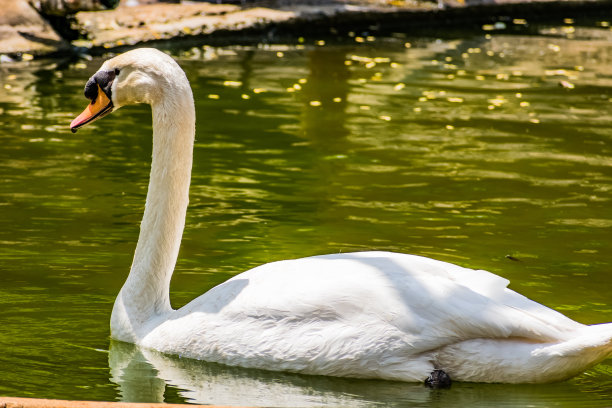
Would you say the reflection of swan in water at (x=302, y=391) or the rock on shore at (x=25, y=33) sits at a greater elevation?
the rock on shore at (x=25, y=33)

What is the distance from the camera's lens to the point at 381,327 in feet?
17.5

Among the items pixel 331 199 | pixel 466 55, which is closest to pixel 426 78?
pixel 466 55

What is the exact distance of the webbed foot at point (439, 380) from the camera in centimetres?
530

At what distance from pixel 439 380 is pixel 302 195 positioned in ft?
12.9

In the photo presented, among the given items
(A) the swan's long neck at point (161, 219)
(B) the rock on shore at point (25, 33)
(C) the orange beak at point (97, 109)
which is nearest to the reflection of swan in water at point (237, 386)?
(A) the swan's long neck at point (161, 219)

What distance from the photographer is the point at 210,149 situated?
10688 mm

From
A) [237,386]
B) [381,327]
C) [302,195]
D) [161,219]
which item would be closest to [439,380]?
[381,327]

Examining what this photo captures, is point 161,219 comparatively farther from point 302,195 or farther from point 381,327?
point 302,195

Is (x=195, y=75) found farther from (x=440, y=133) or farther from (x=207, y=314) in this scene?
(x=207, y=314)

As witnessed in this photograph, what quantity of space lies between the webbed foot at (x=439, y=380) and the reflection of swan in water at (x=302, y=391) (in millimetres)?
32

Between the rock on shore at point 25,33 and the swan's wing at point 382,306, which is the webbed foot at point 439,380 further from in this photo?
the rock on shore at point 25,33

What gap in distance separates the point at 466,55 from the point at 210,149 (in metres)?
6.96

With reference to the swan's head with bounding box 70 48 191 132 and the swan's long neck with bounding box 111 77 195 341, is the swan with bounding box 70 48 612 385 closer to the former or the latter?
the swan's long neck with bounding box 111 77 195 341

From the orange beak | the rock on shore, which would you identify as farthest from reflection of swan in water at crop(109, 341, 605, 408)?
the rock on shore
